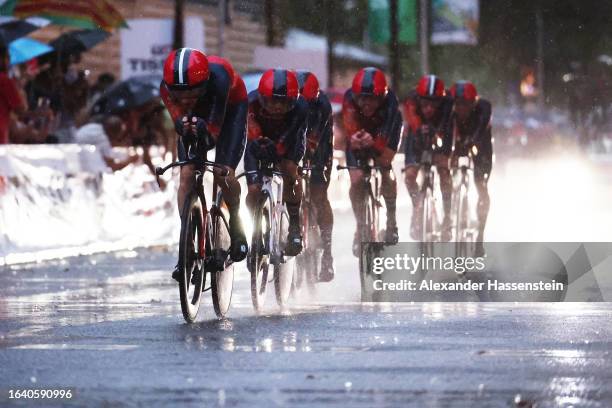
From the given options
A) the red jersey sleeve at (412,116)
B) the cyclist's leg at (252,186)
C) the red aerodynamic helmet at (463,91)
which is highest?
the red aerodynamic helmet at (463,91)

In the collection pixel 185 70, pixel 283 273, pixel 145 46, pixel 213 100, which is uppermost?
pixel 145 46

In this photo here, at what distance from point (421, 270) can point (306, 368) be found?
24.4 feet

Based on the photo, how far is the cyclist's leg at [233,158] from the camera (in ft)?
42.8

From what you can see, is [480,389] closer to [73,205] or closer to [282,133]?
[282,133]

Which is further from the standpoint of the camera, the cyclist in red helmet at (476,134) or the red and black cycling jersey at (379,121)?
the cyclist in red helmet at (476,134)

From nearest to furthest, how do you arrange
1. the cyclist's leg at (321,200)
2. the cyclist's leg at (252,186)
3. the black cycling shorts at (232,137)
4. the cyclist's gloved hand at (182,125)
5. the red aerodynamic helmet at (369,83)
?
the cyclist's gloved hand at (182,125), the black cycling shorts at (232,137), the cyclist's leg at (252,186), the cyclist's leg at (321,200), the red aerodynamic helmet at (369,83)

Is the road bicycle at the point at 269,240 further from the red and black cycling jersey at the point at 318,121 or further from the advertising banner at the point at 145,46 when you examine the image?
the advertising banner at the point at 145,46

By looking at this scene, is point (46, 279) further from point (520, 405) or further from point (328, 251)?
point (520, 405)

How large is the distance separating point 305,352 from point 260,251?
9.16 feet

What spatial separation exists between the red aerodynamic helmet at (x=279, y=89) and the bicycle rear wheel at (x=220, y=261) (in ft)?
4.23

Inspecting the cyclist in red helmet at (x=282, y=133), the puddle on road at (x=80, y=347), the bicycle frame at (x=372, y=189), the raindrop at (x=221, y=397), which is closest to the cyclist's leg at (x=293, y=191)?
the cyclist in red helmet at (x=282, y=133)

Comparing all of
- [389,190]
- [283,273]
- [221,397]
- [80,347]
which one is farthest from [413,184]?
[221,397]

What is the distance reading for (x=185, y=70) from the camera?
493 inches

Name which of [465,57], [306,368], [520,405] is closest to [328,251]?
[306,368]
